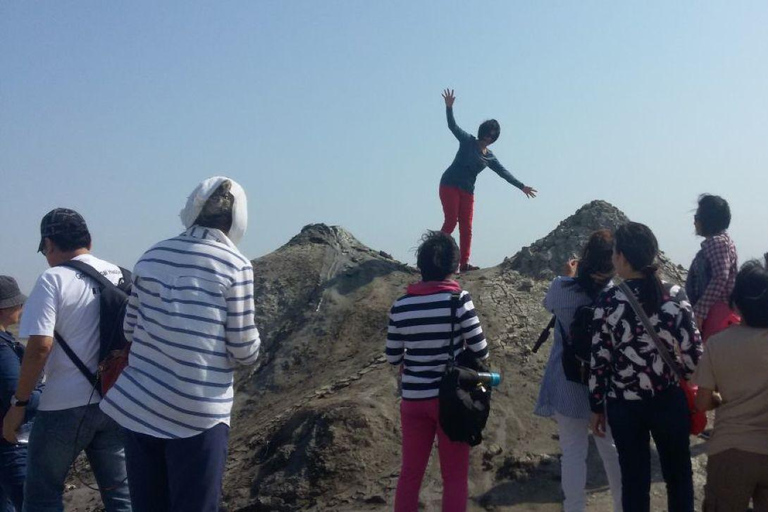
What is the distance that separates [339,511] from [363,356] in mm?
2496

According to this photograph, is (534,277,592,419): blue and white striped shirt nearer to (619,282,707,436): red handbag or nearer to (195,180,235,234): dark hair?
(619,282,707,436): red handbag

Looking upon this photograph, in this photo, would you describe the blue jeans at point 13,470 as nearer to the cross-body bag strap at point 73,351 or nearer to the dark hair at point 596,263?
the cross-body bag strap at point 73,351

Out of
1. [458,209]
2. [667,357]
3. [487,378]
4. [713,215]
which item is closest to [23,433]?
[487,378]

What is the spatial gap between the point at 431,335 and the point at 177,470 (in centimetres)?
155

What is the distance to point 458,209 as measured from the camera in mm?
9375

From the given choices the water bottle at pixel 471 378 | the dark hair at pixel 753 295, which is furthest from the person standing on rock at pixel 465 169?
the dark hair at pixel 753 295

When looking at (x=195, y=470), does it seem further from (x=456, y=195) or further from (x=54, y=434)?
(x=456, y=195)

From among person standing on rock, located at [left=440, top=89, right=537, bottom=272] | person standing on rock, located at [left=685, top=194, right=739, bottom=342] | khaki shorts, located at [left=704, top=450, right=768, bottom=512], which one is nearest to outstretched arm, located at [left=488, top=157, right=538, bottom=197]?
person standing on rock, located at [left=440, top=89, right=537, bottom=272]

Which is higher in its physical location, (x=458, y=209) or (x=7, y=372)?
(x=458, y=209)

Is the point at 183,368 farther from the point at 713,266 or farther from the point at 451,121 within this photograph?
the point at 451,121

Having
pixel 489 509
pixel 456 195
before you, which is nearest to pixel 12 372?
pixel 489 509

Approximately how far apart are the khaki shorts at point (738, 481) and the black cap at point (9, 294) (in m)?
4.05

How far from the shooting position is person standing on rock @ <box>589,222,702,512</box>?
164 inches

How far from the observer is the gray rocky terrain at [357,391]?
616 cm
